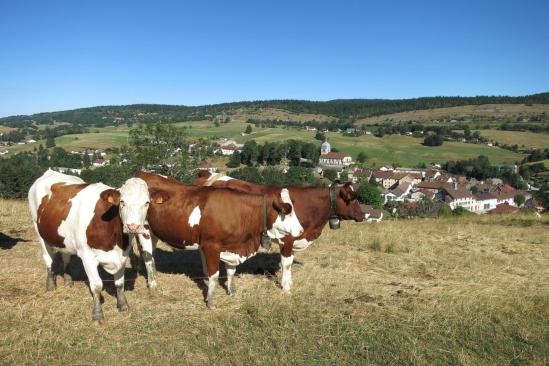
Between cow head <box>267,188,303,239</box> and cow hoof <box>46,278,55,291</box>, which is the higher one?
cow head <box>267,188,303,239</box>

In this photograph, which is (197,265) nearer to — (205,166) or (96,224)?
(96,224)

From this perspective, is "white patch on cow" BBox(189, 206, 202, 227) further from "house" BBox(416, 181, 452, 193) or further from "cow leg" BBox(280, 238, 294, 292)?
"house" BBox(416, 181, 452, 193)

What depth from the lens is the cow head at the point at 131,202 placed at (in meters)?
5.95

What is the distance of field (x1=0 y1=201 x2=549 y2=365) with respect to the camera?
5.42 meters

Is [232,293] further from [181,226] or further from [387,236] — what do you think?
[387,236]

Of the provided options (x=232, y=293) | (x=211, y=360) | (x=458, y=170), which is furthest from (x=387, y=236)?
(x=458, y=170)

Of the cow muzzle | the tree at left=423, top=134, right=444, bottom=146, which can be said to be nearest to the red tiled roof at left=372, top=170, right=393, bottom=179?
the tree at left=423, top=134, right=444, bottom=146

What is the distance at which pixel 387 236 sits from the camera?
12633mm

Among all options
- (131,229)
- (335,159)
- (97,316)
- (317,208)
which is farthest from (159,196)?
(335,159)

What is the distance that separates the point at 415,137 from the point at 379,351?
6417 inches

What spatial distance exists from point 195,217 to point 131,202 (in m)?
1.34

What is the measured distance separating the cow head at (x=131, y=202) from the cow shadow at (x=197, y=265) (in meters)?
2.41

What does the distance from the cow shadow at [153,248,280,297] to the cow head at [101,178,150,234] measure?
2.41 meters

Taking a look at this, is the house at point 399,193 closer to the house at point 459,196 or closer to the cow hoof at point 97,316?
the house at point 459,196
